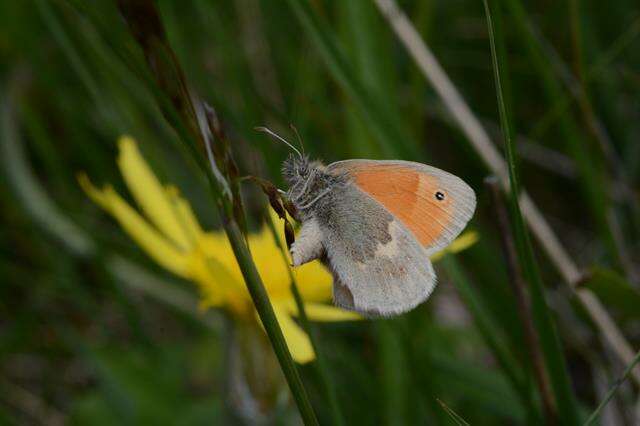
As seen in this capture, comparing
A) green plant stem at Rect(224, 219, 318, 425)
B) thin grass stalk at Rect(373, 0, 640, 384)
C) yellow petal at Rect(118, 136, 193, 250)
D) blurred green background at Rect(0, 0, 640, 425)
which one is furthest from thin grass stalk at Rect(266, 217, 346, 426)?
thin grass stalk at Rect(373, 0, 640, 384)

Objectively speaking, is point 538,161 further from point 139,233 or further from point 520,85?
point 139,233

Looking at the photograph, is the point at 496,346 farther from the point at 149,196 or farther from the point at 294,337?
the point at 149,196

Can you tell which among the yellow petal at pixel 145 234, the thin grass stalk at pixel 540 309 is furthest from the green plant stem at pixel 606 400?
the yellow petal at pixel 145 234

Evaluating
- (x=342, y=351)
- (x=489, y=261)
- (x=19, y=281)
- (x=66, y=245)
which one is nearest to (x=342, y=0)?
(x=489, y=261)

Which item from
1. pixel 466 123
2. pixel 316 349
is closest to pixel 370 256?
pixel 316 349

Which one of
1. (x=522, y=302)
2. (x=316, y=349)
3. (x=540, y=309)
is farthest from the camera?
(x=522, y=302)
